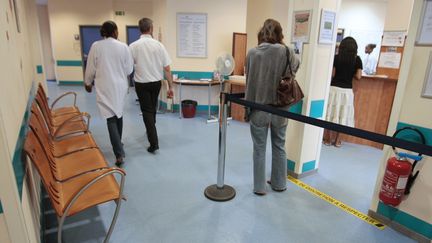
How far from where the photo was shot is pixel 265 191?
2.75m

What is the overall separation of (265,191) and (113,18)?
786 centimetres

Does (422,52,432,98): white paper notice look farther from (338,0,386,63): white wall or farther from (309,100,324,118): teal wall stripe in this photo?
(338,0,386,63): white wall

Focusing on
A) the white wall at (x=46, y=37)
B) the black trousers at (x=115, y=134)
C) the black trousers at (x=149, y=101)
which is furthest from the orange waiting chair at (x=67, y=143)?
the white wall at (x=46, y=37)

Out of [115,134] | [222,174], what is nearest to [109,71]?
[115,134]

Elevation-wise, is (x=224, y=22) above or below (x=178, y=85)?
above

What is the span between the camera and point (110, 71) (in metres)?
2.99

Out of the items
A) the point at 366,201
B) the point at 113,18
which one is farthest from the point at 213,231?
the point at 113,18

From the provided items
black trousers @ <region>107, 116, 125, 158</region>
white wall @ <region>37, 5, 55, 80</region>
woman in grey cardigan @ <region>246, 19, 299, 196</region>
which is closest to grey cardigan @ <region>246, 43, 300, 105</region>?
woman in grey cardigan @ <region>246, 19, 299, 196</region>

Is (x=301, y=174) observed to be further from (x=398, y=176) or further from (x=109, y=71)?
(x=109, y=71)

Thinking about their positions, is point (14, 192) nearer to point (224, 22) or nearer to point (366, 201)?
point (366, 201)

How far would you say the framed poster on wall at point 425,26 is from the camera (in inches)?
75.9

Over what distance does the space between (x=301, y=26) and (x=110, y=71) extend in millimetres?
2034

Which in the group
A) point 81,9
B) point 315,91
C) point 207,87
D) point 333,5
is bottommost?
point 207,87

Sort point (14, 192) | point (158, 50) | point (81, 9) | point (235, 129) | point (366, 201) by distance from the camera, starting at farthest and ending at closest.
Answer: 1. point (81, 9)
2. point (235, 129)
3. point (158, 50)
4. point (366, 201)
5. point (14, 192)
